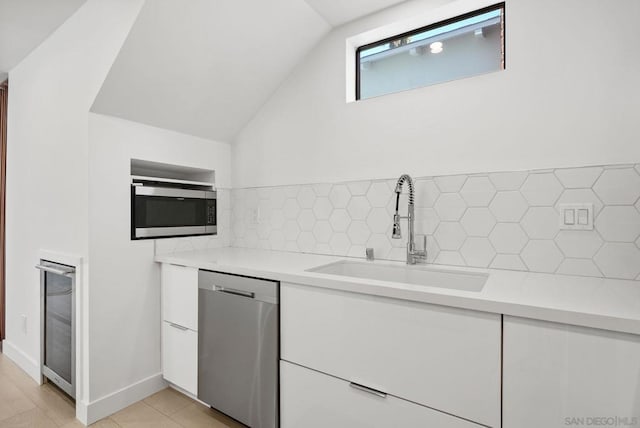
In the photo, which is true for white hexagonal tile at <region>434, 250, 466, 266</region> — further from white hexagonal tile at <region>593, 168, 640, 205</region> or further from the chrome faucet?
white hexagonal tile at <region>593, 168, 640, 205</region>

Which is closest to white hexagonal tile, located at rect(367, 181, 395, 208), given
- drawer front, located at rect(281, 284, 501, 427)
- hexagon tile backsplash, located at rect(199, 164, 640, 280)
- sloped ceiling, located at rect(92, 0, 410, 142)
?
hexagon tile backsplash, located at rect(199, 164, 640, 280)

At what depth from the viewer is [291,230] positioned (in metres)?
2.27

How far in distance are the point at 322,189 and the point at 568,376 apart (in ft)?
5.02

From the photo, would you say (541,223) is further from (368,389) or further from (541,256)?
(368,389)

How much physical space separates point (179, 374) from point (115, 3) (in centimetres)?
215

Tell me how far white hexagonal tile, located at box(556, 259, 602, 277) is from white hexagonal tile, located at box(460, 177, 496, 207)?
415 mm

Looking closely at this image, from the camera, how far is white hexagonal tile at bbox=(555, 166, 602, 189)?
137cm

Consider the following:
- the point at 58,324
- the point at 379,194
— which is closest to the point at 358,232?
the point at 379,194

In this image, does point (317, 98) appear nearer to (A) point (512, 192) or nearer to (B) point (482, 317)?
(A) point (512, 192)

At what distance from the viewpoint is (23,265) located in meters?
2.49

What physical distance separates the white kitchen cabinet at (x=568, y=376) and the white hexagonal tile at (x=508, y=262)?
2.10 ft

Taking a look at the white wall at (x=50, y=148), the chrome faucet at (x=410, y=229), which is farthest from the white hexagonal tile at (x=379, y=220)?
the white wall at (x=50, y=148)

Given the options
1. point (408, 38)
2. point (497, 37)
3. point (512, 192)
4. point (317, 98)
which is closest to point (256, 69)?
point (317, 98)

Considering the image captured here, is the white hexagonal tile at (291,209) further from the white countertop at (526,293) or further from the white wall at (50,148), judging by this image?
the white wall at (50,148)
